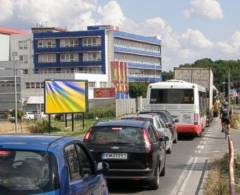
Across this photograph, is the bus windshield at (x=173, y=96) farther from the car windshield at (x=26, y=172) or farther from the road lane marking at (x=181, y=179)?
the car windshield at (x=26, y=172)

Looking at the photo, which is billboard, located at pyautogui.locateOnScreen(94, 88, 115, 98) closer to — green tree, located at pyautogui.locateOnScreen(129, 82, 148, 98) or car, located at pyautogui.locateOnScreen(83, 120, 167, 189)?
green tree, located at pyautogui.locateOnScreen(129, 82, 148, 98)

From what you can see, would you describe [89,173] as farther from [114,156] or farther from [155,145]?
[155,145]

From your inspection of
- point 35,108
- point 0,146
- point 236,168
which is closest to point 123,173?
point 236,168

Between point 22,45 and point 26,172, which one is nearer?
point 26,172

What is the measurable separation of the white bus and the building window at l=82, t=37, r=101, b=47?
10706 cm

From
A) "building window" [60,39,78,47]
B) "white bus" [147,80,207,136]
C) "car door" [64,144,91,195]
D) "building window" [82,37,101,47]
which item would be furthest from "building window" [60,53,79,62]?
"car door" [64,144,91,195]

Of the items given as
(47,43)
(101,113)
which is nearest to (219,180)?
(101,113)

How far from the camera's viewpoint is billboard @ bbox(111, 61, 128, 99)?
13462 cm

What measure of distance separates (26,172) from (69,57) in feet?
446

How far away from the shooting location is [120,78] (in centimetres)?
13775

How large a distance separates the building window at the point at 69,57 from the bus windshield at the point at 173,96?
10851 cm

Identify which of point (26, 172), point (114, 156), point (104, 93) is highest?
point (104, 93)

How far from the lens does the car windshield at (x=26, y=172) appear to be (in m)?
5.95

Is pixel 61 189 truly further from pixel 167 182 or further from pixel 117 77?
pixel 117 77
